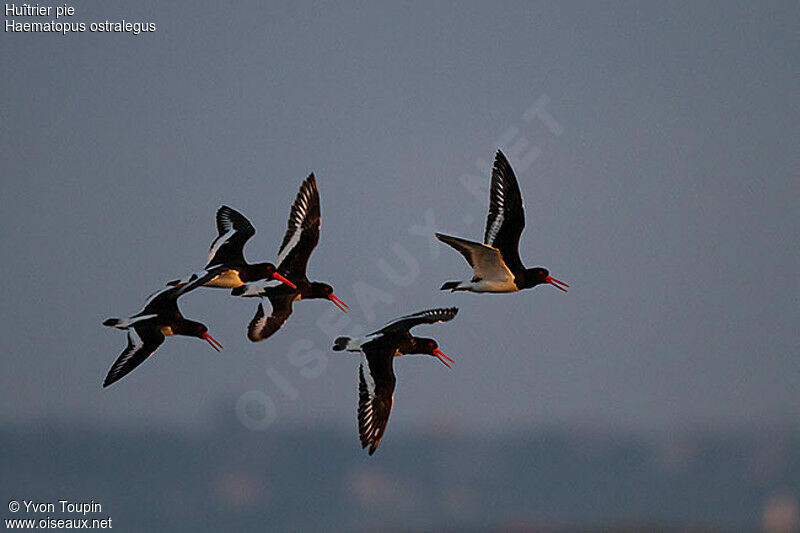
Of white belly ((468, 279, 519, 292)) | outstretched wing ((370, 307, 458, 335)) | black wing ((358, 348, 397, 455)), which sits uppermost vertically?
white belly ((468, 279, 519, 292))

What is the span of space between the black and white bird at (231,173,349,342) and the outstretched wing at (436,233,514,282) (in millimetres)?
2232

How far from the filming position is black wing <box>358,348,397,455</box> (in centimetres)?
1373

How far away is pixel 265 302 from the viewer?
1608 cm

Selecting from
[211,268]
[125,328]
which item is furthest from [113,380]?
[211,268]

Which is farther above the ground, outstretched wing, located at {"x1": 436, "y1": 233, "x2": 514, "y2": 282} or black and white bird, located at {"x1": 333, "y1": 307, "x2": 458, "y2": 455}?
outstretched wing, located at {"x1": 436, "y1": 233, "x2": 514, "y2": 282}

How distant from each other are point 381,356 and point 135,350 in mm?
3000

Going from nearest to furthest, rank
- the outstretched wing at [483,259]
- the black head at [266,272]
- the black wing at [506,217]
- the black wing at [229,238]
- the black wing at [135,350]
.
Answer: the black wing at [135,350], the outstretched wing at [483,259], the black wing at [506,217], the black head at [266,272], the black wing at [229,238]

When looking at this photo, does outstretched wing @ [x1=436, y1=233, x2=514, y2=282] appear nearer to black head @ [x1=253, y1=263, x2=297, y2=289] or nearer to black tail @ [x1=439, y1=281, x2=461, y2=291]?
black tail @ [x1=439, y1=281, x2=461, y2=291]

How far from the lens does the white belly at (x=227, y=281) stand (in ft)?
52.8

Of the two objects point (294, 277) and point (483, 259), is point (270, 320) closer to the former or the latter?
point (294, 277)

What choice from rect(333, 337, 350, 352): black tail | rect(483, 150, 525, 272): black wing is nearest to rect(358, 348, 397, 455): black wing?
rect(333, 337, 350, 352): black tail

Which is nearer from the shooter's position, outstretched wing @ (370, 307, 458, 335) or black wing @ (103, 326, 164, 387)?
black wing @ (103, 326, 164, 387)

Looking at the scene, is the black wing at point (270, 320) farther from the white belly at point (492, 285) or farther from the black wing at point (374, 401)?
the white belly at point (492, 285)

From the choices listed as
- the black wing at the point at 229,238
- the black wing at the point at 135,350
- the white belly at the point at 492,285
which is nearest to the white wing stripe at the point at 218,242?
the black wing at the point at 229,238
